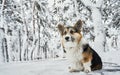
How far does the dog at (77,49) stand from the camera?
5988 millimetres

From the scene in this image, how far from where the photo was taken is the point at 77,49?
6.14m

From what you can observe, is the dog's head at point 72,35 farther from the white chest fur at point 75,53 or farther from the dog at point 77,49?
the white chest fur at point 75,53

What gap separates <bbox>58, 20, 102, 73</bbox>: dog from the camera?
599cm

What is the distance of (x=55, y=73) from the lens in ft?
21.4

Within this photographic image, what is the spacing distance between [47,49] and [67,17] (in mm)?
12001

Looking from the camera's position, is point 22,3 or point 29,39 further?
point 29,39

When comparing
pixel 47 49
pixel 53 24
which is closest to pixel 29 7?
pixel 53 24

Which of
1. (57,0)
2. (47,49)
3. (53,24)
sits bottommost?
(47,49)

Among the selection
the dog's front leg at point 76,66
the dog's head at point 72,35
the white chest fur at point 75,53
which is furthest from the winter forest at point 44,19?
the dog's head at point 72,35

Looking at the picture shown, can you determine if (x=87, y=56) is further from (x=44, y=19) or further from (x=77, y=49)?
(x=44, y=19)

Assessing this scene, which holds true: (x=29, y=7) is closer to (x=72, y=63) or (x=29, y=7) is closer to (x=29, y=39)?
(x=29, y=39)

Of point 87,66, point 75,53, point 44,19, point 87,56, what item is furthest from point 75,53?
point 44,19

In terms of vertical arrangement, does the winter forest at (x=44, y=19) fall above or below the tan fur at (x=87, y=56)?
above

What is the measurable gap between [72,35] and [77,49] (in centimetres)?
34
